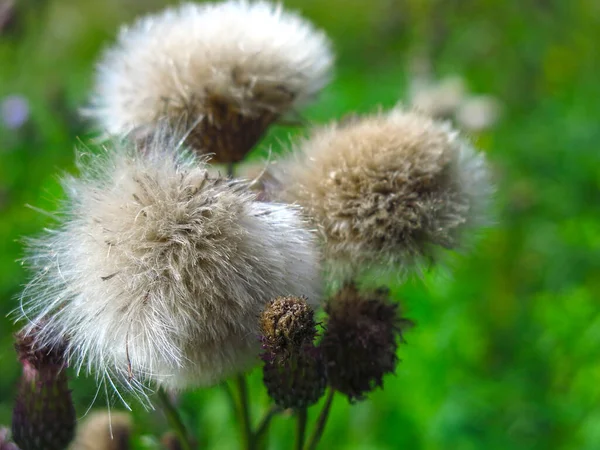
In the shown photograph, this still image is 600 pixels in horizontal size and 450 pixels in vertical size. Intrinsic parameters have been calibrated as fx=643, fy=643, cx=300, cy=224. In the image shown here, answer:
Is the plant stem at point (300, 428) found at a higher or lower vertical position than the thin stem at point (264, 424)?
higher

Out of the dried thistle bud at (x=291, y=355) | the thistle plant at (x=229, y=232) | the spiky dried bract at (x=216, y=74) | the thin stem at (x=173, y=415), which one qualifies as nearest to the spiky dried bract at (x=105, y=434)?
the thistle plant at (x=229, y=232)

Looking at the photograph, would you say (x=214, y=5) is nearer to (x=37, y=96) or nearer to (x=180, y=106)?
(x=180, y=106)

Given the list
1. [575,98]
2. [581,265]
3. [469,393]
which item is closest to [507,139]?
[575,98]

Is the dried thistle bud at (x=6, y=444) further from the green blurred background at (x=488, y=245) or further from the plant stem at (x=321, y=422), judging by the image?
the plant stem at (x=321, y=422)

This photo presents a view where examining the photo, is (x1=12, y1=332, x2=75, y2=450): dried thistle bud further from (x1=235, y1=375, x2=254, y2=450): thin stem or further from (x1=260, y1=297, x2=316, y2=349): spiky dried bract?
(x1=260, y1=297, x2=316, y2=349): spiky dried bract

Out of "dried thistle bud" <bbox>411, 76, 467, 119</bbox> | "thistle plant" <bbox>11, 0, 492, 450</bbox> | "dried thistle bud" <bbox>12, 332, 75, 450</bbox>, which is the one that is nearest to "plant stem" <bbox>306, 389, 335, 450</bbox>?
"thistle plant" <bbox>11, 0, 492, 450</bbox>
